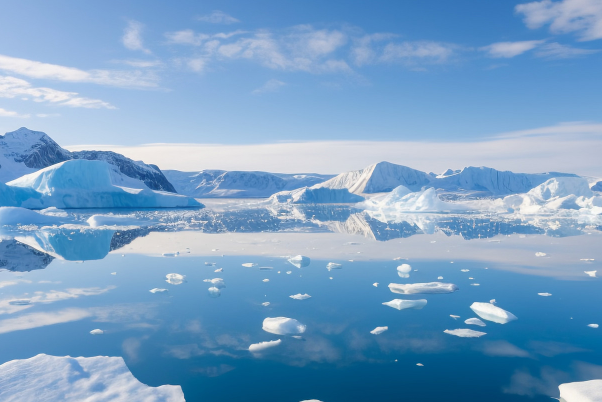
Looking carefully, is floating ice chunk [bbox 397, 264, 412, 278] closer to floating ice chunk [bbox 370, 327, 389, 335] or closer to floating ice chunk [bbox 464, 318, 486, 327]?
floating ice chunk [bbox 464, 318, 486, 327]

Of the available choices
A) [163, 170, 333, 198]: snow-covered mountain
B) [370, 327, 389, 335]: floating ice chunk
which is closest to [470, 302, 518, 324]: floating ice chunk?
[370, 327, 389, 335]: floating ice chunk

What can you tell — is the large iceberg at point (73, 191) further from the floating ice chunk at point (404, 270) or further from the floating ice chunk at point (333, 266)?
the floating ice chunk at point (404, 270)

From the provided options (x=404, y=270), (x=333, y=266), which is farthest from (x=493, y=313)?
(x=333, y=266)

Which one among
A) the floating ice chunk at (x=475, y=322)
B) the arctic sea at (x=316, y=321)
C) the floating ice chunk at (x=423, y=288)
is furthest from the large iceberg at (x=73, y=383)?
the floating ice chunk at (x=423, y=288)

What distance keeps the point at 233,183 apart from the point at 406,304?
14687cm

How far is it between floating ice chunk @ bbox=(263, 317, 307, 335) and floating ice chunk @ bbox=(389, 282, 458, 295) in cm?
228

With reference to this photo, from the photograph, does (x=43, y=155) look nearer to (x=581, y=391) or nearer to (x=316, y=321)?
(x=316, y=321)

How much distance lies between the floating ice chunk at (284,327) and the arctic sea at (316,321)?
0.09 metres

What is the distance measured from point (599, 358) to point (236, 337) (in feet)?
11.8

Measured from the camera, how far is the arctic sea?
11.3 feet

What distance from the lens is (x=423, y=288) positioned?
631cm

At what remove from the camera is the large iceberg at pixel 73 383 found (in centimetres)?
299

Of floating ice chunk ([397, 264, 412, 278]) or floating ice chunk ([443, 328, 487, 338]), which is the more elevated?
floating ice chunk ([397, 264, 412, 278])

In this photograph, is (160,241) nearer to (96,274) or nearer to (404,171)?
(96,274)
